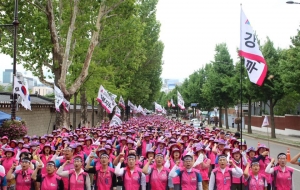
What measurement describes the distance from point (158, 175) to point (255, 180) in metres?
1.88

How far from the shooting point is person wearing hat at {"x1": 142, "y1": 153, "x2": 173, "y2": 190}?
305 inches

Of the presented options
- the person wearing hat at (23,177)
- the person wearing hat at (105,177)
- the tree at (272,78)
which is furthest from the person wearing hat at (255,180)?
the tree at (272,78)

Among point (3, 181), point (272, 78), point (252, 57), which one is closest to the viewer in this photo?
point (3, 181)

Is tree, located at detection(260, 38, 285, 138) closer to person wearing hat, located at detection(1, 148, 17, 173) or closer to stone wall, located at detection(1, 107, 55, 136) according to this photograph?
stone wall, located at detection(1, 107, 55, 136)

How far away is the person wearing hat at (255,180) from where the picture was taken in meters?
7.84

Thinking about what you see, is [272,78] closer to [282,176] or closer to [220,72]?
[220,72]

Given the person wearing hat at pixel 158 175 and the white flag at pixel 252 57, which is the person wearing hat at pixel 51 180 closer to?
the person wearing hat at pixel 158 175

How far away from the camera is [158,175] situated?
777 centimetres

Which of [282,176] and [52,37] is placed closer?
[282,176]

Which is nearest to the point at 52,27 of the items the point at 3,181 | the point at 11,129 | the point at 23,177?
the point at 11,129

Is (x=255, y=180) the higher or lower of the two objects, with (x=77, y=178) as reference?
lower

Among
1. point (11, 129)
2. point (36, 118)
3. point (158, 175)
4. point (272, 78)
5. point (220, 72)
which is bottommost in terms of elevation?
point (158, 175)

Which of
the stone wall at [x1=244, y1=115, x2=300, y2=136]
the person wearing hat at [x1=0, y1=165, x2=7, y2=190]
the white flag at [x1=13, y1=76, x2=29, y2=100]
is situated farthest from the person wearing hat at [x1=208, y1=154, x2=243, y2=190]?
the stone wall at [x1=244, y1=115, x2=300, y2=136]

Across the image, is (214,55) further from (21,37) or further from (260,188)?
(260,188)
